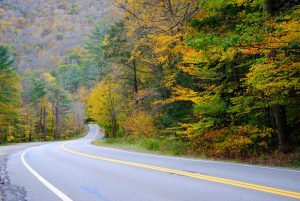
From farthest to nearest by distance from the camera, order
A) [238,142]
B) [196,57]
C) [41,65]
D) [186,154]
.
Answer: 1. [41,65]
2. [186,154]
3. [196,57]
4. [238,142]

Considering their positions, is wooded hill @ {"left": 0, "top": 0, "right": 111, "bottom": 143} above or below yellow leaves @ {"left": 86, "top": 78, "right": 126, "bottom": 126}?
above

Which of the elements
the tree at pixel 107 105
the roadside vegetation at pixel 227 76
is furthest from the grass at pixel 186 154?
the tree at pixel 107 105

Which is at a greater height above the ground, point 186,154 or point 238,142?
point 238,142

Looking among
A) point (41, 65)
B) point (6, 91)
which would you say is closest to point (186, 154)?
point (6, 91)

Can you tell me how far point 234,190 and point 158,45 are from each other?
13.1m

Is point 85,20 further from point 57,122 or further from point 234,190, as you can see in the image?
point 234,190

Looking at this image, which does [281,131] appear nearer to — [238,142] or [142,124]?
[238,142]

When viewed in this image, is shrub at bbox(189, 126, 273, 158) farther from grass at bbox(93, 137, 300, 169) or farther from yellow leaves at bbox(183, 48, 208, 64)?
yellow leaves at bbox(183, 48, 208, 64)

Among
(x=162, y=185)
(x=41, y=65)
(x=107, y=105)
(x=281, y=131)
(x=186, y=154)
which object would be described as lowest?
(x=186, y=154)

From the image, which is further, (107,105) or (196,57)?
(107,105)

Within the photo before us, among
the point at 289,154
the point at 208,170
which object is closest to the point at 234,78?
the point at 289,154

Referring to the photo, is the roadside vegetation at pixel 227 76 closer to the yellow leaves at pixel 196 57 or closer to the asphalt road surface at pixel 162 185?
the yellow leaves at pixel 196 57

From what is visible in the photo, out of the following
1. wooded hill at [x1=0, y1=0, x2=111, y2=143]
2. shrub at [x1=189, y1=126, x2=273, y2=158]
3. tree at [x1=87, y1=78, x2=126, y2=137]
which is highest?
wooded hill at [x1=0, y1=0, x2=111, y2=143]

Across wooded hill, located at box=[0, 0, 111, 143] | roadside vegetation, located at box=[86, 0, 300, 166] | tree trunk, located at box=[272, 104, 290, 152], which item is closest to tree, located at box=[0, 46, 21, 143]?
wooded hill, located at box=[0, 0, 111, 143]
